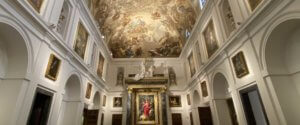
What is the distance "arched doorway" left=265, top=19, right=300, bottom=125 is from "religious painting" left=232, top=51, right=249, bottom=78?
3.63 ft

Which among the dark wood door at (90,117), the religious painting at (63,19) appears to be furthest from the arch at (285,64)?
the dark wood door at (90,117)

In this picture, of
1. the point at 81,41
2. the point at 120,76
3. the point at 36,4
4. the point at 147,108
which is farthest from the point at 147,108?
the point at 36,4

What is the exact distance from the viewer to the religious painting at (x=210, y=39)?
9445 millimetres

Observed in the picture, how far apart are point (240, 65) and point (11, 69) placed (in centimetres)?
868

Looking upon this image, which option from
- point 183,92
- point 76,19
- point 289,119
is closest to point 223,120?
point 289,119

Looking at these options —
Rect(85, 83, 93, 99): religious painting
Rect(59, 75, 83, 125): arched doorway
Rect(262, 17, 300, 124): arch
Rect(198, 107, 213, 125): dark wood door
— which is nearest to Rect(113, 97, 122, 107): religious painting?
Rect(85, 83, 93, 99): religious painting

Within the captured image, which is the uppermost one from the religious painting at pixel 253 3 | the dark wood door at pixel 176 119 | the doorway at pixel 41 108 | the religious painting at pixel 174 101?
the religious painting at pixel 253 3

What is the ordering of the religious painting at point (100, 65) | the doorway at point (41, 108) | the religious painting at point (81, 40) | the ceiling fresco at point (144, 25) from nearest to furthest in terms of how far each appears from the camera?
the doorway at point (41, 108)
the religious painting at point (81, 40)
the ceiling fresco at point (144, 25)
the religious painting at point (100, 65)

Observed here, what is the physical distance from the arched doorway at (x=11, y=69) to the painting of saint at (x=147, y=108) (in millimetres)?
11876

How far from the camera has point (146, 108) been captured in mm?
15922

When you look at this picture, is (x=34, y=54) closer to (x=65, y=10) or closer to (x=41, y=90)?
(x=41, y=90)

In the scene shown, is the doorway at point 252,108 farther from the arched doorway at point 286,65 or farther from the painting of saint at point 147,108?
the painting of saint at point 147,108

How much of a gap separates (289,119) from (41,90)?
8.36 meters

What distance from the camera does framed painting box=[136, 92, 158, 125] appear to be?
51.0 ft
